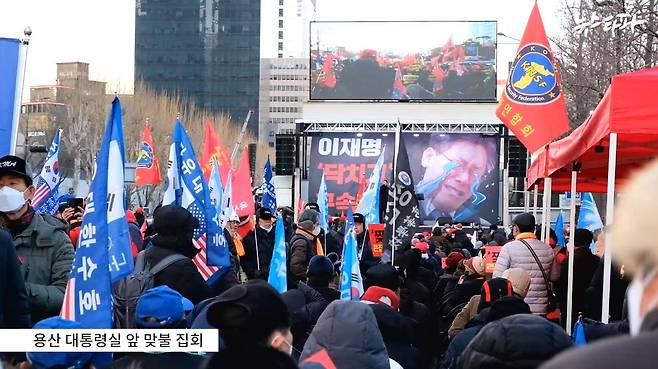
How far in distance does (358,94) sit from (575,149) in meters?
36.8

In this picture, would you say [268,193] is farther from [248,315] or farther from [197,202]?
[248,315]

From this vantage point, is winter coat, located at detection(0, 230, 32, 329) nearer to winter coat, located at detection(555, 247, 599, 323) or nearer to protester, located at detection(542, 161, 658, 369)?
protester, located at detection(542, 161, 658, 369)

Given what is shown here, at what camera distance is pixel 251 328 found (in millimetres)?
3309

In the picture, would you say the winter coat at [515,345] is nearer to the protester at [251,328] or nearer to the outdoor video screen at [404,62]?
the protester at [251,328]

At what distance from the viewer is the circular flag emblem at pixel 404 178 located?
1411cm

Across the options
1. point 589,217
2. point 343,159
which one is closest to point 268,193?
point 589,217

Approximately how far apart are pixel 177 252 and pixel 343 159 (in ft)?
111

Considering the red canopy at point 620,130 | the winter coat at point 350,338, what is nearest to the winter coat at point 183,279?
the winter coat at point 350,338

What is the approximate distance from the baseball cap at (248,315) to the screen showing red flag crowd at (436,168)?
120 feet

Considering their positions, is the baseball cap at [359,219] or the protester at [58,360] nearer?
the protester at [58,360]

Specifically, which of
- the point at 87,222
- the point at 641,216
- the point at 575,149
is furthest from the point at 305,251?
the point at 641,216

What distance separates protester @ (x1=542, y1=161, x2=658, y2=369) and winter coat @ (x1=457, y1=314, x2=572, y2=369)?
1.16m
